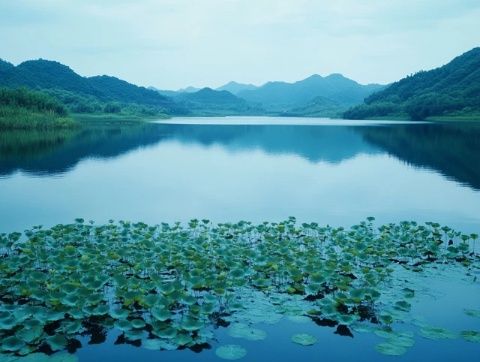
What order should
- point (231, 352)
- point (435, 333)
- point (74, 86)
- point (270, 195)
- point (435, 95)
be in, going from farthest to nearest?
1. point (74, 86)
2. point (435, 95)
3. point (270, 195)
4. point (435, 333)
5. point (231, 352)

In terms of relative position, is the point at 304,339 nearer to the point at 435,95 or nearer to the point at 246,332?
the point at 246,332

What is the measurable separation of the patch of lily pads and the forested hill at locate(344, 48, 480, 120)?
91.0m

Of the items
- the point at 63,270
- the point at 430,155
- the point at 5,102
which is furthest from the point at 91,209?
the point at 5,102

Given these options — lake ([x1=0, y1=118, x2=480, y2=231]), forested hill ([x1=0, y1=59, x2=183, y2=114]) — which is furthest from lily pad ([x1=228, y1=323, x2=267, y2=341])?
forested hill ([x1=0, y1=59, x2=183, y2=114])

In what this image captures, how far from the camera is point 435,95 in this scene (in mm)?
110312

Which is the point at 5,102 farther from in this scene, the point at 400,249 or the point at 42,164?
the point at 400,249

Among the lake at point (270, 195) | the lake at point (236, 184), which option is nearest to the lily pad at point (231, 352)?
the lake at point (270, 195)

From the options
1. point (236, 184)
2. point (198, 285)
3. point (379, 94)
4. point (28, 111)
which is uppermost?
point (379, 94)

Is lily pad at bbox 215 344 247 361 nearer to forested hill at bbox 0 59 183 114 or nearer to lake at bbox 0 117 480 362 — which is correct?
lake at bbox 0 117 480 362

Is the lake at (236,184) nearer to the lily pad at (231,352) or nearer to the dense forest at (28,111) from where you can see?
the lily pad at (231,352)

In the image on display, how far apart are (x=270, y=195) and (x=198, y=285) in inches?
471

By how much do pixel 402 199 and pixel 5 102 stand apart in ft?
169

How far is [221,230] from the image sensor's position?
12.5 m

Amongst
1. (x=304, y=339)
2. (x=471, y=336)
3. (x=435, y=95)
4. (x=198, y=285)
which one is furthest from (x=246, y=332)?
(x=435, y=95)
